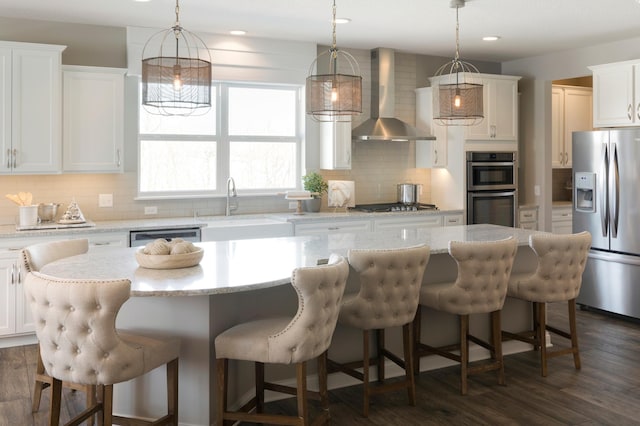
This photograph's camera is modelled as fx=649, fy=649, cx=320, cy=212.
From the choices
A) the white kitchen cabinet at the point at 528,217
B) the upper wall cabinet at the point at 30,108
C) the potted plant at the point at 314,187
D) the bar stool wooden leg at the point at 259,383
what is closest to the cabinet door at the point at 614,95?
the white kitchen cabinet at the point at 528,217

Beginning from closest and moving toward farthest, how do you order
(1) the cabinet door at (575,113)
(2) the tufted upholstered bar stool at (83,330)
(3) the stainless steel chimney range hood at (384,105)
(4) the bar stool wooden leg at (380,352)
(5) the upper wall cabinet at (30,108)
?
(2) the tufted upholstered bar stool at (83,330) < (4) the bar stool wooden leg at (380,352) < (5) the upper wall cabinet at (30,108) < (3) the stainless steel chimney range hood at (384,105) < (1) the cabinet door at (575,113)

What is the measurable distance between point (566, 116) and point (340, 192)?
10.8ft

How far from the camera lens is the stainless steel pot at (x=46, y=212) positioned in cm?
556

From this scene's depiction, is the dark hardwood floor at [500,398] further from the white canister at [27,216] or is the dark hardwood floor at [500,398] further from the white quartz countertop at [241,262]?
the white canister at [27,216]

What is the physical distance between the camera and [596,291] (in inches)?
244

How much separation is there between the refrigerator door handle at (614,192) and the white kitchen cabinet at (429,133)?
5.95ft

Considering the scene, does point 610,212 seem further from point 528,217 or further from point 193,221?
point 193,221

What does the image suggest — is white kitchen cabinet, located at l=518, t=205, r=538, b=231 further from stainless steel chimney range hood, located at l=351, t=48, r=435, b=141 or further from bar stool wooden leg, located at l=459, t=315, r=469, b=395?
bar stool wooden leg, located at l=459, t=315, r=469, b=395

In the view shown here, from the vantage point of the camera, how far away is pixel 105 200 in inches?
236

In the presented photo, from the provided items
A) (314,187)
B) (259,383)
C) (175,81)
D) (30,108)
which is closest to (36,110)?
(30,108)

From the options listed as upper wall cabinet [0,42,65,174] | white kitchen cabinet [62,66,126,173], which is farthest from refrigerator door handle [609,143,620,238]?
upper wall cabinet [0,42,65,174]

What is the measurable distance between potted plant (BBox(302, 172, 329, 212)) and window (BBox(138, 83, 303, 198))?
299 millimetres

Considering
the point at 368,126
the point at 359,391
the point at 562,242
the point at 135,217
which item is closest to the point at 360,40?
the point at 368,126

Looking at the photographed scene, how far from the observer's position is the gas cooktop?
22.7ft
